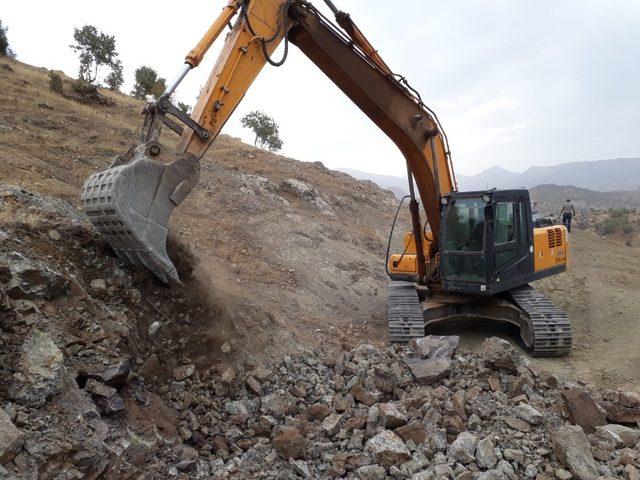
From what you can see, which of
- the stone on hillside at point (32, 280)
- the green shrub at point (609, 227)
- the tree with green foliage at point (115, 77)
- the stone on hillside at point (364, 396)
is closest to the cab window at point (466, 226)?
the stone on hillside at point (364, 396)

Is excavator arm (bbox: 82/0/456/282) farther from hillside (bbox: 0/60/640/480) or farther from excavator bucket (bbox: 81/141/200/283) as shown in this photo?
hillside (bbox: 0/60/640/480)

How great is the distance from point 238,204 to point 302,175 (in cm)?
650

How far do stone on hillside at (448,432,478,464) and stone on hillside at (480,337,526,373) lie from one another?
154cm

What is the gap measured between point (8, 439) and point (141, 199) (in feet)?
7.66

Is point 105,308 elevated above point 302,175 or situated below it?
below

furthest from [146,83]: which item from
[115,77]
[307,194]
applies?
[307,194]

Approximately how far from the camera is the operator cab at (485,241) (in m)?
6.82

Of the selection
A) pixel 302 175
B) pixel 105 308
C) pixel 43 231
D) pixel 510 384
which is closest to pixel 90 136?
pixel 302 175

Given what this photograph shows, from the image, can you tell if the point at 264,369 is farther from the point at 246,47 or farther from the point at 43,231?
the point at 246,47

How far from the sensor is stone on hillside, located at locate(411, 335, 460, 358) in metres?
5.36

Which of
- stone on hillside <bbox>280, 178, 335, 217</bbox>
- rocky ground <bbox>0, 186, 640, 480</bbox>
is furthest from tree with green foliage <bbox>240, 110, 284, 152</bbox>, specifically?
rocky ground <bbox>0, 186, 640, 480</bbox>

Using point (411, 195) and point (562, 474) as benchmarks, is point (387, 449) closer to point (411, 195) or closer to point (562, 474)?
point (562, 474)

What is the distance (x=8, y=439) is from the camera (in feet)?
8.87

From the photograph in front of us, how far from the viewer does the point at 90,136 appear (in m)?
13.1
